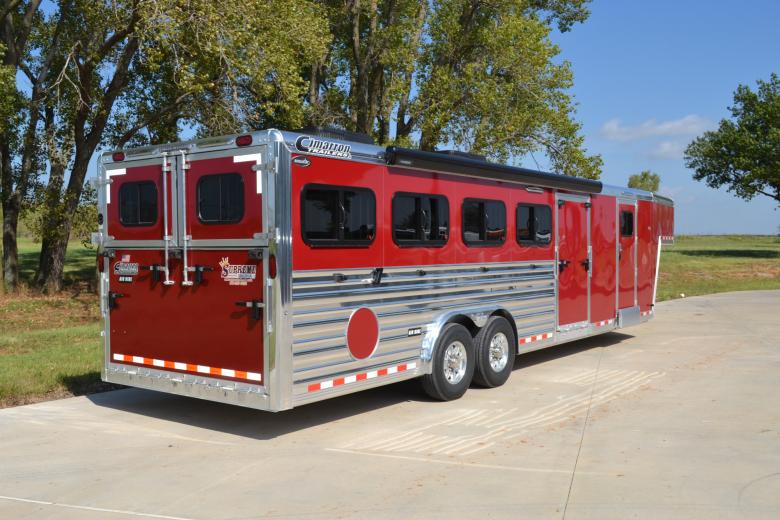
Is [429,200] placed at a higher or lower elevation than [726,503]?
higher

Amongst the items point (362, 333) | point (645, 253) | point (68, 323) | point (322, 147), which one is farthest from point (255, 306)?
point (68, 323)

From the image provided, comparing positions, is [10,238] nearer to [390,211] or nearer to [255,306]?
[390,211]

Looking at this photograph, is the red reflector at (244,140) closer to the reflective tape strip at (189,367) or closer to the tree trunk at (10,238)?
the reflective tape strip at (189,367)

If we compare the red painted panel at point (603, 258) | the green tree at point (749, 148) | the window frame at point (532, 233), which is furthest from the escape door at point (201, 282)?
the green tree at point (749, 148)

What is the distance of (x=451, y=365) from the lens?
8.29m

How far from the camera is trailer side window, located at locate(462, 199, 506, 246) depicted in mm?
8484

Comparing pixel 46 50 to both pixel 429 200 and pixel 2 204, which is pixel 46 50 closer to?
pixel 2 204

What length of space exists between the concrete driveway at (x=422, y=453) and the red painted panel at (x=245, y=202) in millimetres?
1843

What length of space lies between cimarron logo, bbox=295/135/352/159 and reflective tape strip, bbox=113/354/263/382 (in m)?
1.97

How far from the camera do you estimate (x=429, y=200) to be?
7.95m

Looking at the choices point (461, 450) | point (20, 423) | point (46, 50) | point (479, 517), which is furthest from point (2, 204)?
point (479, 517)

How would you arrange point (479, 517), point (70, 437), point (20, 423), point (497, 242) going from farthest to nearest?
point (497, 242), point (20, 423), point (70, 437), point (479, 517)

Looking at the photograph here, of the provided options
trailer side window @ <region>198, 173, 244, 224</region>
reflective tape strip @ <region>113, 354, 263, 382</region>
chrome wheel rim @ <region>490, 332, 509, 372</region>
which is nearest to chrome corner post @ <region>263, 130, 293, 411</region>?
reflective tape strip @ <region>113, 354, 263, 382</region>

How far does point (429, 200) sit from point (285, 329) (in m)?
2.44
